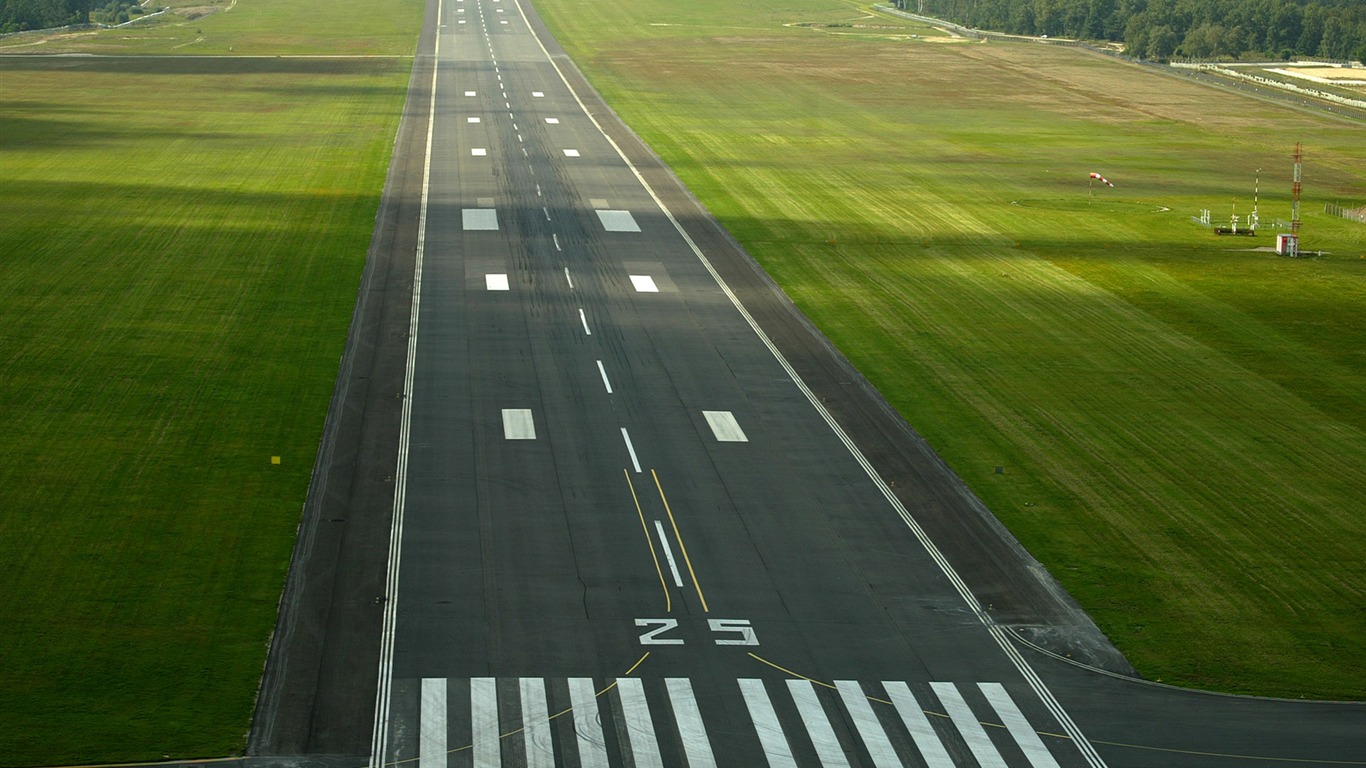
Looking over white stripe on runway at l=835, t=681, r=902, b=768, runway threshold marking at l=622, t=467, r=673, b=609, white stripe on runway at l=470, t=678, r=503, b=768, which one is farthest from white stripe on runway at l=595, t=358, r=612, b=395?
white stripe on runway at l=835, t=681, r=902, b=768

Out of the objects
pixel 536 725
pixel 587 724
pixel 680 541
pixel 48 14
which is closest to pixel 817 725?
pixel 587 724

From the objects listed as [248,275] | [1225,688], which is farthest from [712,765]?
[248,275]

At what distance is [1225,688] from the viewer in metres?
28.6

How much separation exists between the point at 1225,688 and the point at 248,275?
4231cm

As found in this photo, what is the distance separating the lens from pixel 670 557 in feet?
110

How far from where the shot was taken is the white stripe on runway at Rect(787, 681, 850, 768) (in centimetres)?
2566

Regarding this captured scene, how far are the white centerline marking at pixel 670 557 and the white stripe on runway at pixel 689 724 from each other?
4.39 meters

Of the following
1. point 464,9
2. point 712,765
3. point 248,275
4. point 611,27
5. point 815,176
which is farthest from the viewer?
point 464,9

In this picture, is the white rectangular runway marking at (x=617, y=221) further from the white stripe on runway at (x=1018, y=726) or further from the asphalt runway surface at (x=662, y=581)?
the white stripe on runway at (x=1018, y=726)

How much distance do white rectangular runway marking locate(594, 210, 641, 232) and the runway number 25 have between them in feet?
133

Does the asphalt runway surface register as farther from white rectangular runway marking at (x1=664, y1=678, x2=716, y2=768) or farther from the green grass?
the green grass

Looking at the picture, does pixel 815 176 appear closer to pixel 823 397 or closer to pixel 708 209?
pixel 708 209

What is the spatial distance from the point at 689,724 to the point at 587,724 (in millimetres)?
1810

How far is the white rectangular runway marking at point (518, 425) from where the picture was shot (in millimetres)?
41312
